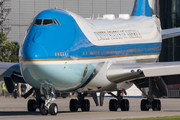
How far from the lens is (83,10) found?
284 ft

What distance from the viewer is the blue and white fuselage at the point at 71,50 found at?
24.8 m

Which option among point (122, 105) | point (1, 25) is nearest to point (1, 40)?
point (1, 25)

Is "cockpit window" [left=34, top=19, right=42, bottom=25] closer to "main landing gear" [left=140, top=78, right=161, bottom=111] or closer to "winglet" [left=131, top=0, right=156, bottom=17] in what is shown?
"main landing gear" [left=140, top=78, right=161, bottom=111]

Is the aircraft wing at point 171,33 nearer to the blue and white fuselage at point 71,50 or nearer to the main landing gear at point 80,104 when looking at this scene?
the blue and white fuselage at point 71,50

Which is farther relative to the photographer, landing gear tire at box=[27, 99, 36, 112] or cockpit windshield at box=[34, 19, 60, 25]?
landing gear tire at box=[27, 99, 36, 112]

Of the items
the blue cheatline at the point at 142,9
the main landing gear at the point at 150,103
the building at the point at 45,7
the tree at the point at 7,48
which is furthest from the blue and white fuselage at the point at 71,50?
the building at the point at 45,7

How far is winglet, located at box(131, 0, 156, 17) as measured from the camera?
1627 inches

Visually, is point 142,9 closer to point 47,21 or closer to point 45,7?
point 47,21

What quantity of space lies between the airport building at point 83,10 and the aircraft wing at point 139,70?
4395 cm

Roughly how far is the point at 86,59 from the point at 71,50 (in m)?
1.92

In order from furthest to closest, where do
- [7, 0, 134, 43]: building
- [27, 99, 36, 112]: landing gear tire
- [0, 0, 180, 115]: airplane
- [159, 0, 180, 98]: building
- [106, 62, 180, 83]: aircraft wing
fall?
[7, 0, 134, 43]: building → [159, 0, 180, 98]: building → [27, 99, 36, 112]: landing gear tire → [106, 62, 180, 83]: aircraft wing → [0, 0, 180, 115]: airplane

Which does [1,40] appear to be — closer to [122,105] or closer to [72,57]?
[122,105]

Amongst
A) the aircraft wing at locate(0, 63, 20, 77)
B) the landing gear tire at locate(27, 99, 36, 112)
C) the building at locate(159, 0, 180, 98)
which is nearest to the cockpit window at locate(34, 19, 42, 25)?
the aircraft wing at locate(0, 63, 20, 77)

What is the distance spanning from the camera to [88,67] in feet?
91.7
